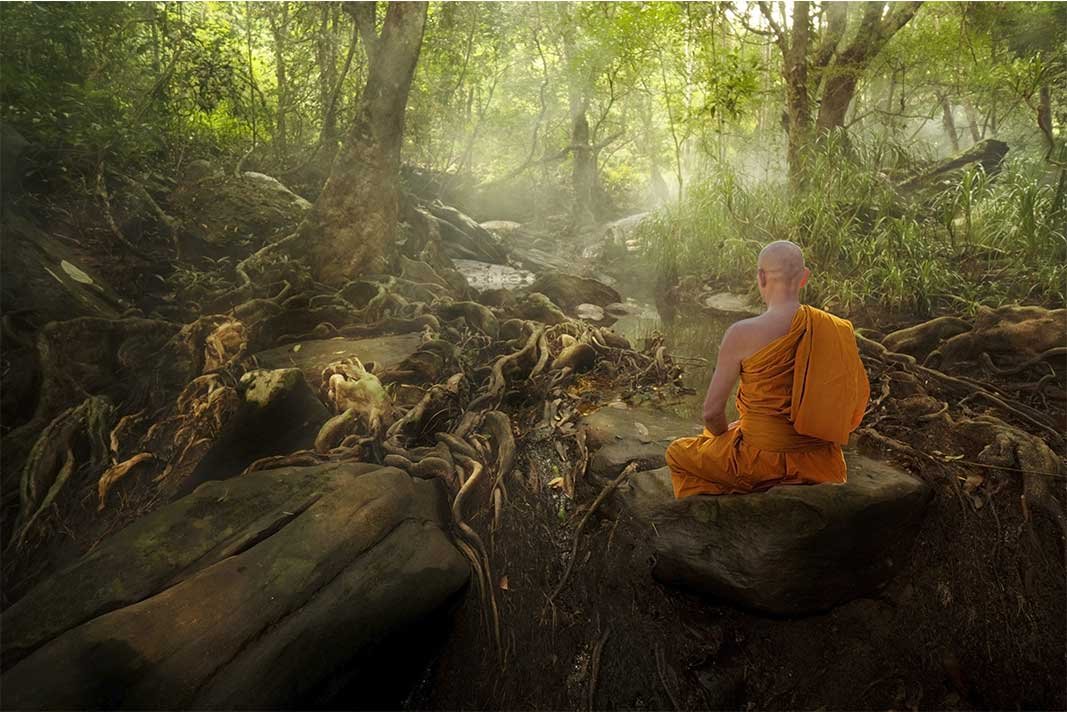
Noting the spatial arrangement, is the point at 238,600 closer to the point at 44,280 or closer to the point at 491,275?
the point at 44,280

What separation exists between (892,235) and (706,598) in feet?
17.2

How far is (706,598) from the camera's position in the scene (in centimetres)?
234

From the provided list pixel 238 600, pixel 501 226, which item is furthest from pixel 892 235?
pixel 501 226

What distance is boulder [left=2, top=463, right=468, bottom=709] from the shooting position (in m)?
1.71

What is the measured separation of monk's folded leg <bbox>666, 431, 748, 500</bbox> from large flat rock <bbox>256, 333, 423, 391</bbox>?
2.78 m

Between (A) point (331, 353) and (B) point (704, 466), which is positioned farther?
(A) point (331, 353)

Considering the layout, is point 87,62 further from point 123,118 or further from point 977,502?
point 977,502

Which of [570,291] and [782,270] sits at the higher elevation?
[782,270]

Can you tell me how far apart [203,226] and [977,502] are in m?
7.63

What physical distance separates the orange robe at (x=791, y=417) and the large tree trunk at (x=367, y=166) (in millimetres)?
4975

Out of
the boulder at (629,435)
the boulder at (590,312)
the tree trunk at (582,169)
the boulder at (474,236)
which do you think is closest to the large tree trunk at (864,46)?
the boulder at (590,312)

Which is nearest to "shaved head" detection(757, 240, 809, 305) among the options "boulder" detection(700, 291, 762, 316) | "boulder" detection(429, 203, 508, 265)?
"boulder" detection(700, 291, 762, 316)

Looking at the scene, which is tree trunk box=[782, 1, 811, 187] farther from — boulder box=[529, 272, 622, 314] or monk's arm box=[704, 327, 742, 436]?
monk's arm box=[704, 327, 742, 436]

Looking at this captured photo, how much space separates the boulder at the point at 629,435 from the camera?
3.10 m
